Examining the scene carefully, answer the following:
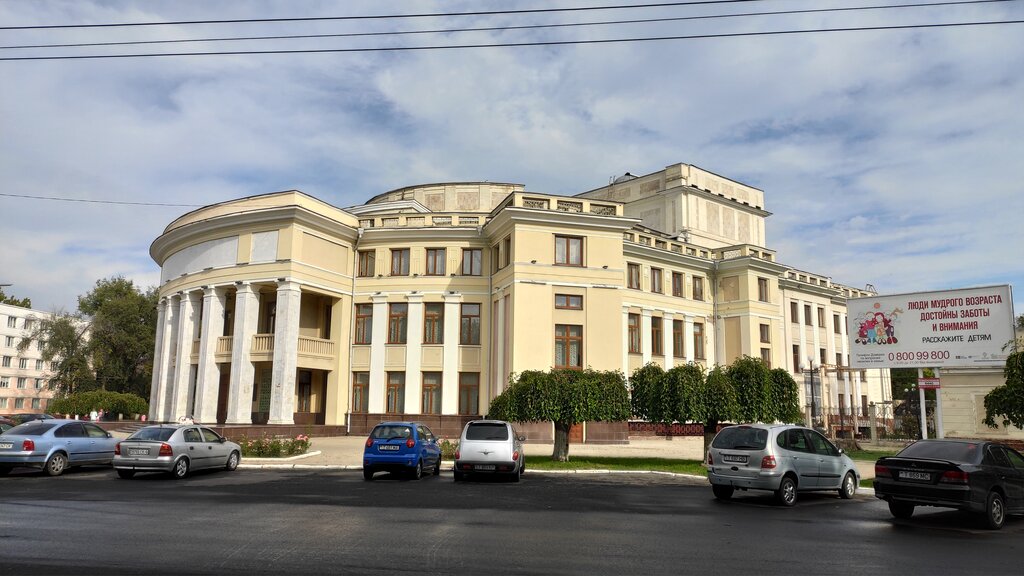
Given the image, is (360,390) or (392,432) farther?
(360,390)

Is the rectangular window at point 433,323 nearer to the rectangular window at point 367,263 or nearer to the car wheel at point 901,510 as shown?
the rectangular window at point 367,263

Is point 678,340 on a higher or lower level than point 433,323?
lower

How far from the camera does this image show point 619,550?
8891 mm

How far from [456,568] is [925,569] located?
546cm

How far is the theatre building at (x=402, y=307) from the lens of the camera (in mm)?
34281

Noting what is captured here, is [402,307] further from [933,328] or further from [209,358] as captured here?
[933,328]

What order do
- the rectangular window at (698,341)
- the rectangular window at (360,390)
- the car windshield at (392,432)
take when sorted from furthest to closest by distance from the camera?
the rectangular window at (698,341) < the rectangular window at (360,390) < the car windshield at (392,432)

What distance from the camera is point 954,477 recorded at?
1172 centimetres

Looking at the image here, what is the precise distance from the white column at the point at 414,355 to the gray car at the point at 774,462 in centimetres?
2377

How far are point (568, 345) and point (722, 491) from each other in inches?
755

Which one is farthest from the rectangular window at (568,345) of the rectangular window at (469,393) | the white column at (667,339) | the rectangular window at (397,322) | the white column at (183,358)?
the white column at (183,358)

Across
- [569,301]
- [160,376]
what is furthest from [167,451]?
[160,376]

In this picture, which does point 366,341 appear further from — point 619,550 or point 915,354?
point 619,550

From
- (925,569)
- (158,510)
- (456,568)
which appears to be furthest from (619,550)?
(158,510)
